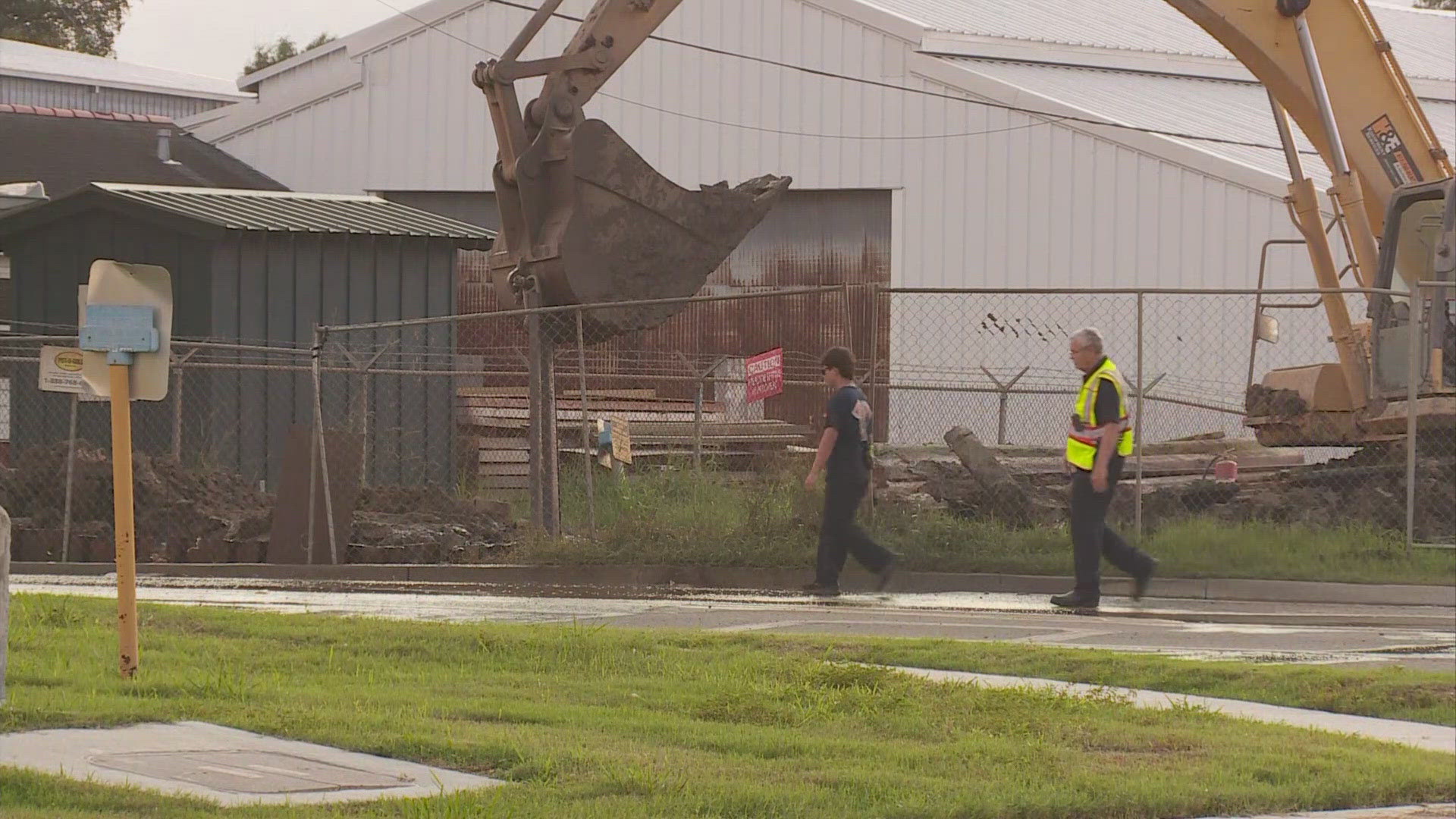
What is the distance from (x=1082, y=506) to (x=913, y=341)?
18.7 m

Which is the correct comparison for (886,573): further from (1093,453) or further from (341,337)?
(341,337)

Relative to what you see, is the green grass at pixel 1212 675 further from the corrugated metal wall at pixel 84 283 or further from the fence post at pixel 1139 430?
the corrugated metal wall at pixel 84 283

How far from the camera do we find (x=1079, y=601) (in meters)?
14.1

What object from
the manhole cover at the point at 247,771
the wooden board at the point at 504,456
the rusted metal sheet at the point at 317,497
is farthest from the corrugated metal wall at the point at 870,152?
the manhole cover at the point at 247,771

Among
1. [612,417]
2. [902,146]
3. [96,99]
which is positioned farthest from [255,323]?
[96,99]

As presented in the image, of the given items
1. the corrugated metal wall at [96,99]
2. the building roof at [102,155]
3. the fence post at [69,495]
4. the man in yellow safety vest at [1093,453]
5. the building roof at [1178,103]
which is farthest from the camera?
the corrugated metal wall at [96,99]

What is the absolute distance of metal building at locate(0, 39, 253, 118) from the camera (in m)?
50.6

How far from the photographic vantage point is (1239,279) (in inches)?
1262

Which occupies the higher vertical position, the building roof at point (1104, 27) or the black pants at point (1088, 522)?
the building roof at point (1104, 27)

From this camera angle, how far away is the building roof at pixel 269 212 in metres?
25.0

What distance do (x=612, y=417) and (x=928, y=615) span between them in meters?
13.0

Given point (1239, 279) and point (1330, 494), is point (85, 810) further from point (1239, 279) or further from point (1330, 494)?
point (1239, 279)

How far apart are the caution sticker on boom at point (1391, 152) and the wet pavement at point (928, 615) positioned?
5.64 meters

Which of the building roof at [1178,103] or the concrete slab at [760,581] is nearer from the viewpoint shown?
the concrete slab at [760,581]
